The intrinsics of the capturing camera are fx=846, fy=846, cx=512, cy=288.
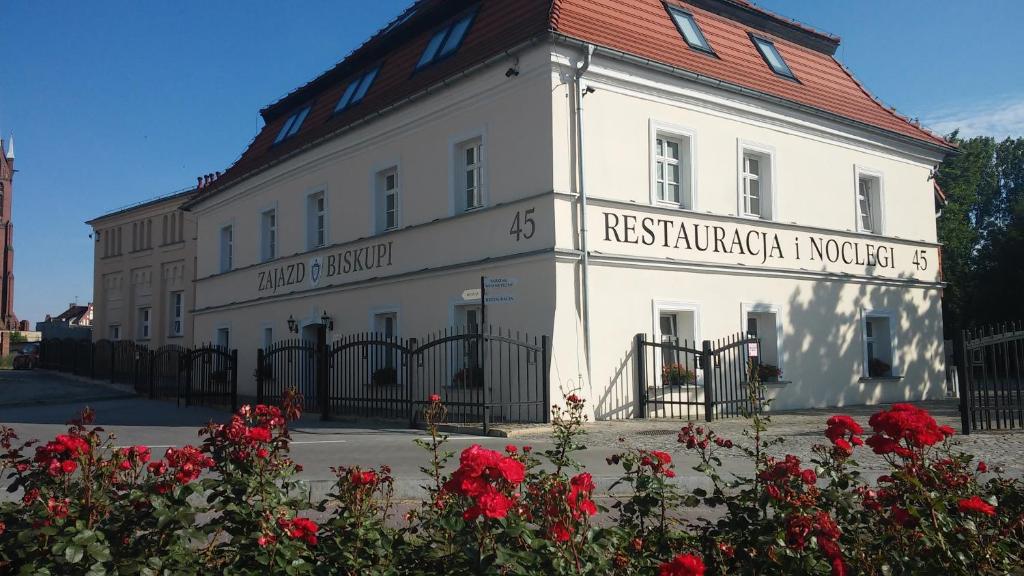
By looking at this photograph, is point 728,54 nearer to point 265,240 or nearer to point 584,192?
point 584,192

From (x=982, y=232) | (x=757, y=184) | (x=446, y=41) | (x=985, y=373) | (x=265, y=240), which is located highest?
(x=982, y=232)

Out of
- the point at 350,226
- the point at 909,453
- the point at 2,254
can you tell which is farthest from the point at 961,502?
the point at 2,254

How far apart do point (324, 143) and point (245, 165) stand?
6.25 m

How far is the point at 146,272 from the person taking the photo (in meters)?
41.7

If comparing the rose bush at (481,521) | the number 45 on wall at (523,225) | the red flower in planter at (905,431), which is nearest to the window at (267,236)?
the number 45 on wall at (523,225)

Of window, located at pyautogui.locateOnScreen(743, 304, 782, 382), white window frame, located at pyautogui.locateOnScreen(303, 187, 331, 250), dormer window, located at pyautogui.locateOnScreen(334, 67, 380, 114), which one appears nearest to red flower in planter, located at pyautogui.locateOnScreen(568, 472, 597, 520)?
window, located at pyautogui.locateOnScreen(743, 304, 782, 382)

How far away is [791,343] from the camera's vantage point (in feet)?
59.8

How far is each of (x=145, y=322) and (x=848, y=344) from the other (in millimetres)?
34380

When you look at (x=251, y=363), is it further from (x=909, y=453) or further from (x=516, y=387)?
(x=909, y=453)

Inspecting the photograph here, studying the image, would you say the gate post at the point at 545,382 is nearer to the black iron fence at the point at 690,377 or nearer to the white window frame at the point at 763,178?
the black iron fence at the point at 690,377

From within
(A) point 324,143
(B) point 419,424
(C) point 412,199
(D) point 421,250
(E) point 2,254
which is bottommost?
(B) point 419,424

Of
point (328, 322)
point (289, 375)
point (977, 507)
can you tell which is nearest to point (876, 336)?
point (328, 322)

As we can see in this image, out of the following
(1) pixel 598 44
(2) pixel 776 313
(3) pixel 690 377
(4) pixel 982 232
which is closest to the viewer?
(1) pixel 598 44

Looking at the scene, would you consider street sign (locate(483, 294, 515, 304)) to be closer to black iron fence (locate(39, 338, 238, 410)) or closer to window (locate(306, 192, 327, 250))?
black iron fence (locate(39, 338, 238, 410))
